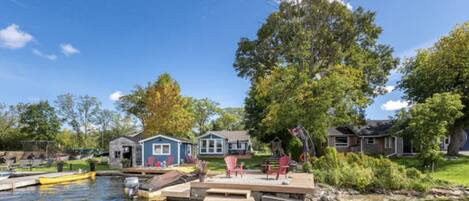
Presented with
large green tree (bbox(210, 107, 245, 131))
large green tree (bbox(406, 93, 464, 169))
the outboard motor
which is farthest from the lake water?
large green tree (bbox(210, 107, 245, 131))

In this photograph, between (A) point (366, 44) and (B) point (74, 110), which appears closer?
(A) point (366, 44)

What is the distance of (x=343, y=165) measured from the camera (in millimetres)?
17328

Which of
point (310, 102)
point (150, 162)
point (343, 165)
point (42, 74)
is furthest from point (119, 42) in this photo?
point (343, 165)

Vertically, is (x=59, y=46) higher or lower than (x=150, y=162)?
higher

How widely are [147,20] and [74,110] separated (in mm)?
41946

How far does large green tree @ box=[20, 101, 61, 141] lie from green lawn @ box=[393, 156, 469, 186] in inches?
1718

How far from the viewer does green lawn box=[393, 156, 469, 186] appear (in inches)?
673

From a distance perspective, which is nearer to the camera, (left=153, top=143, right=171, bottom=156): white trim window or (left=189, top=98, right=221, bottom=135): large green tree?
(left=153, top=143, right=171, bottom=156): white trim window

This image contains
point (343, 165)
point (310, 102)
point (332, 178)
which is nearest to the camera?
point (332, 178)

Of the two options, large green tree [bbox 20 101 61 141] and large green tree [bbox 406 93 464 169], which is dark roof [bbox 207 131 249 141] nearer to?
large green tree [bbox 20 101 61 141]

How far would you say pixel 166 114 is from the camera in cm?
3562

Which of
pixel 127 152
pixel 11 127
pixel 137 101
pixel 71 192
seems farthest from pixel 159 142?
pixel 11 127

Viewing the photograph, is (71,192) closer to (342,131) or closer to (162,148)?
(162,148)

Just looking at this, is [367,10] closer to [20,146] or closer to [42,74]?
[42,74]
